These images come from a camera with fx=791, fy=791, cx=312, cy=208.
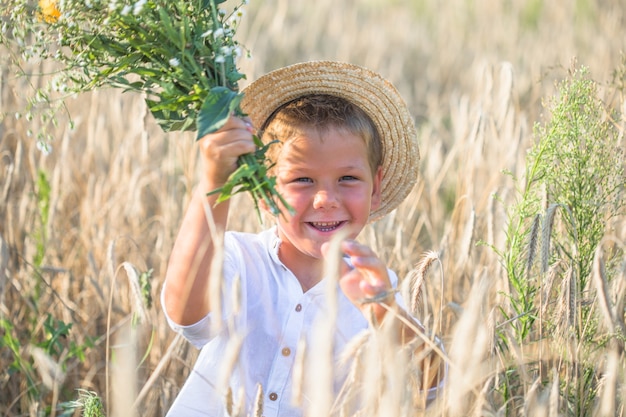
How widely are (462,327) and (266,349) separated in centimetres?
91

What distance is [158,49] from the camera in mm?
1649

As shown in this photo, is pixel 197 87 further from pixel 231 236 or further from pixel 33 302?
pixel 33 302

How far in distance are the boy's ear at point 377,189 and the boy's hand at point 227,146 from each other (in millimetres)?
715

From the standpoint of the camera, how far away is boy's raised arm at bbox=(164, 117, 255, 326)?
163 centimetres

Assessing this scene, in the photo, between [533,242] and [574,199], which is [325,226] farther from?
[574,199]

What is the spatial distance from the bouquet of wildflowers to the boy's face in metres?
0.30

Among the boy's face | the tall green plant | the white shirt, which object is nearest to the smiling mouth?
the boy's face

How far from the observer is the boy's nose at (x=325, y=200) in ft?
6.56

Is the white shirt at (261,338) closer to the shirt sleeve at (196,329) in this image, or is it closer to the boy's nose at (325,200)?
the shirt sleeve at (196,329)

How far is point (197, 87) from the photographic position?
163 centimetres

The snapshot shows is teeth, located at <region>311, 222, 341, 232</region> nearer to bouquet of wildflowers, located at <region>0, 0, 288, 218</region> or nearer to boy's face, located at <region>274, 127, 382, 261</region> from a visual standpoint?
boy's face, located at <region>274, 127, 382, 261</region>

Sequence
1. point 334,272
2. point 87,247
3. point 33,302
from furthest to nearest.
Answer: point 87,247, point 33,302, point 334,272

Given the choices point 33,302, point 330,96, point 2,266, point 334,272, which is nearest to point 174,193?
point 33,302

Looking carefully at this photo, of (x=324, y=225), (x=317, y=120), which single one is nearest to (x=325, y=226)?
(x=324, y=225)
